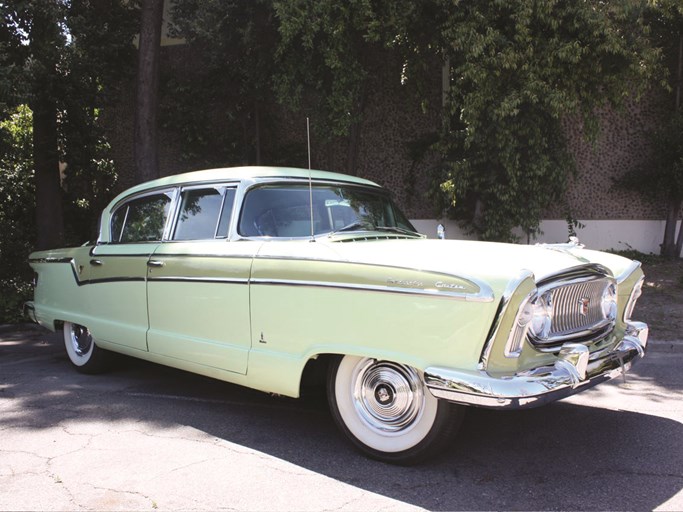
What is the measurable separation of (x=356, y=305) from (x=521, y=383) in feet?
3.27

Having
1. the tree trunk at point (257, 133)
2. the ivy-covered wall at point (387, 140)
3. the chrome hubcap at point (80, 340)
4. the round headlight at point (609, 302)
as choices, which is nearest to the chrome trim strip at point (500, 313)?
the round headlight at point (609, 302)

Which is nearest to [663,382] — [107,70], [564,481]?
[564,481]

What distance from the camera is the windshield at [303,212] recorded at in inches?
168

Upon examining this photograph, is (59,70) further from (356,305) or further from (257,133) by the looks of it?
(356,305)

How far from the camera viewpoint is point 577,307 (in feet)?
11.7

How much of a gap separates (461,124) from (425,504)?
974 centimetres

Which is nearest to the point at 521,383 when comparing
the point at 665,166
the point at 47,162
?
the point at 665,166

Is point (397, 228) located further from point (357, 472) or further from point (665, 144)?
point (665, 144)

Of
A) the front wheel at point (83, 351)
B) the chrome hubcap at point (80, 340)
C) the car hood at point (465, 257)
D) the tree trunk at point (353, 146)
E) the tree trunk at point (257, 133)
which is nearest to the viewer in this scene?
the car hood at point (465, 257)

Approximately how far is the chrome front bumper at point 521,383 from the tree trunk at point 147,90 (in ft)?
27.8

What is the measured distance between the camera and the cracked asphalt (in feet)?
10.1

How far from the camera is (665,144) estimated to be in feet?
39.4

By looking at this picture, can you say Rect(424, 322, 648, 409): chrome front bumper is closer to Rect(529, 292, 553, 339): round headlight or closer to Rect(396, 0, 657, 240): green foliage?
Rect(529, 292, 553, 339): round headlight

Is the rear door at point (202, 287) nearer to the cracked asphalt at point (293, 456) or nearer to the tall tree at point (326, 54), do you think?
the cracked asphalt at point (293, 456)
